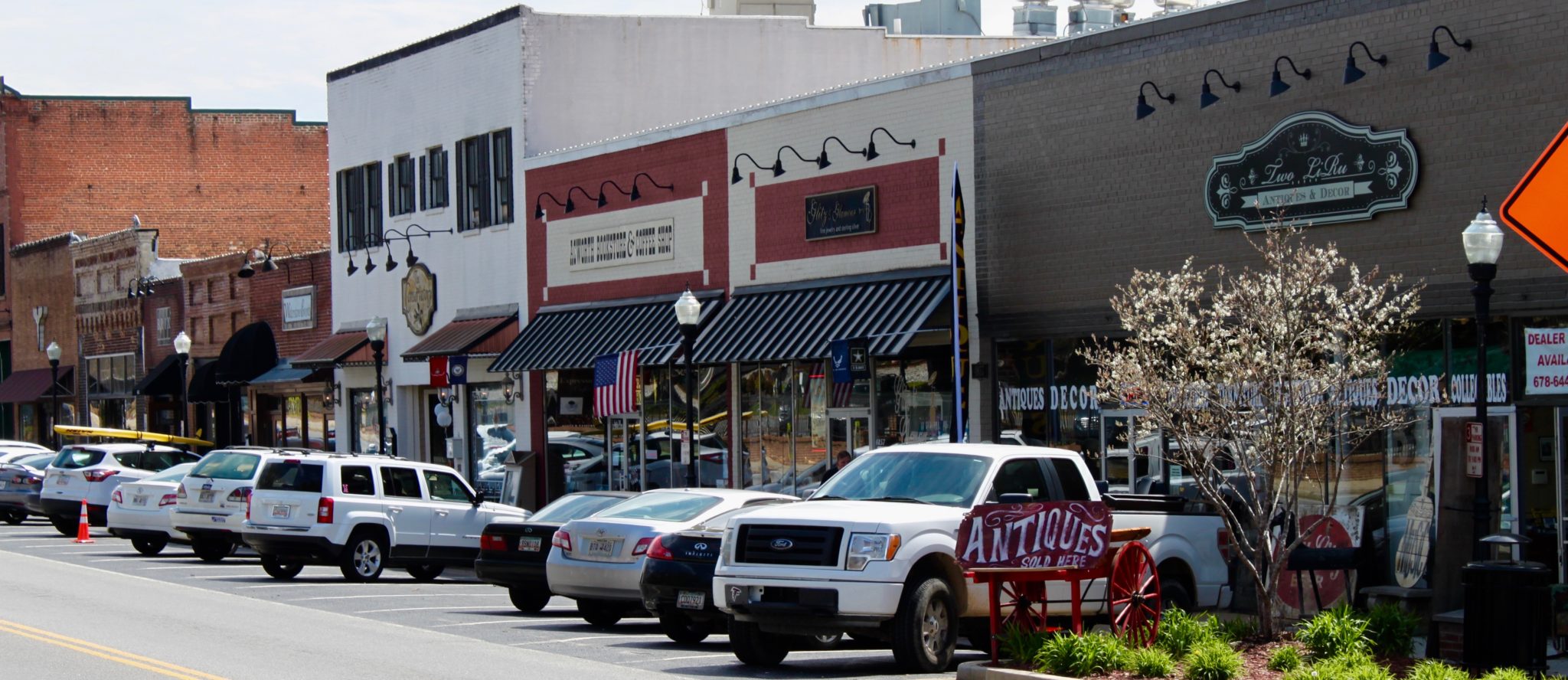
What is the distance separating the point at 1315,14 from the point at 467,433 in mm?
21554

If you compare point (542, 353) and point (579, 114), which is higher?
point (579, 114)

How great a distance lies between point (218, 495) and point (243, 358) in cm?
1875

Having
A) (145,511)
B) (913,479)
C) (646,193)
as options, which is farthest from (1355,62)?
(145,511)

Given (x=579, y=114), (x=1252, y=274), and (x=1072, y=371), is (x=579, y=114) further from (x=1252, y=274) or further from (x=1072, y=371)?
(x=1252, y=274)

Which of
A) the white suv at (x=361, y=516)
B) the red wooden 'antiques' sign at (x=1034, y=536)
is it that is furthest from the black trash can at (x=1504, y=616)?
the white suv at (x=361, y=516)

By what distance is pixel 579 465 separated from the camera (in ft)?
108

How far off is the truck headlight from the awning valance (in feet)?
159

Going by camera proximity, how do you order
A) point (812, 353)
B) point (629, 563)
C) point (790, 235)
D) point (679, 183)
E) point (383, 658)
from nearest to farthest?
point (383, 658)
point (629, 563)
point (812, 353)
point (790, 235)
point (679, 183)

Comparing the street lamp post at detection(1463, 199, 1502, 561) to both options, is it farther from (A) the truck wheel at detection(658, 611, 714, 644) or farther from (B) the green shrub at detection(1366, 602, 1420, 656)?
(A) the truck wheel at detection(658, 611, 714, 644)

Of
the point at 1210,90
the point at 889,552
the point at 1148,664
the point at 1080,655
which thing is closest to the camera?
the point at 1148,664

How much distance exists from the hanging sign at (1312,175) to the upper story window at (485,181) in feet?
58.7

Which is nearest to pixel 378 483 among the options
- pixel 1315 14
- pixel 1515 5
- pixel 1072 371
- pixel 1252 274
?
pixel 1072 371

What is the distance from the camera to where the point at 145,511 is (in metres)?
26.8

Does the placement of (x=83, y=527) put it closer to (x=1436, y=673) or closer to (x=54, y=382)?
(x=54, y=382)
